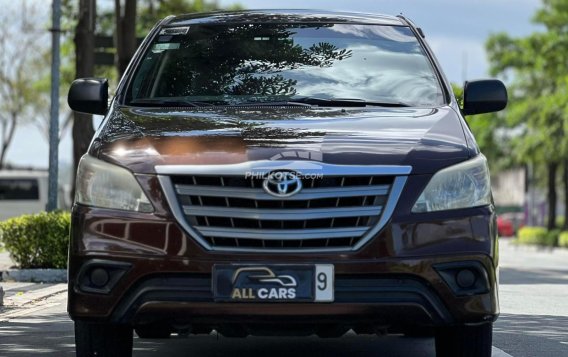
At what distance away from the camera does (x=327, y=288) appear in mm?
5453

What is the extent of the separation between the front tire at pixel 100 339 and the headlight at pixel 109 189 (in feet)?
2.07

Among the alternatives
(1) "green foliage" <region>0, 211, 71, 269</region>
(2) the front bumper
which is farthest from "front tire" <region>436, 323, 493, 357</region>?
(1) "green foliage" <region>0, 211, 71, 269</region>

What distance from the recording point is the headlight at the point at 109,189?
5586mm

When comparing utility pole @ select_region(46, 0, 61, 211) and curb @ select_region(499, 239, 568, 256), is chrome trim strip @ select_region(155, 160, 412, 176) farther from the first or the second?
curb @ select_region(499, 239, 568, 256)

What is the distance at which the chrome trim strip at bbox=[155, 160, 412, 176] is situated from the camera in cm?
547

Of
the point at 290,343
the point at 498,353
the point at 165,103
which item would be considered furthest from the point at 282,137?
the point at 290,343

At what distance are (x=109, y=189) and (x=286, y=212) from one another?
83 cm

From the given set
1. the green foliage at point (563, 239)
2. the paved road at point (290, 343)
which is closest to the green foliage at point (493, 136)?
the green foliage at point (563, 239)

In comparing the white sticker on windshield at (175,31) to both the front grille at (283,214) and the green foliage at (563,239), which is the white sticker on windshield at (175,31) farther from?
the green foliage at (563,239)

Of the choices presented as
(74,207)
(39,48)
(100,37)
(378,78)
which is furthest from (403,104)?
(39,48)

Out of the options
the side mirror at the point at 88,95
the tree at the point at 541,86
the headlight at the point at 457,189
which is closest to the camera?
the headlight at the point at 457,189

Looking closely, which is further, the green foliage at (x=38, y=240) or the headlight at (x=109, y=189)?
the green foliage at (x=38, y=240)

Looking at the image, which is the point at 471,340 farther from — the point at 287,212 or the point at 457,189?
the point at 287,212

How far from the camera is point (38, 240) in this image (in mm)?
15023
